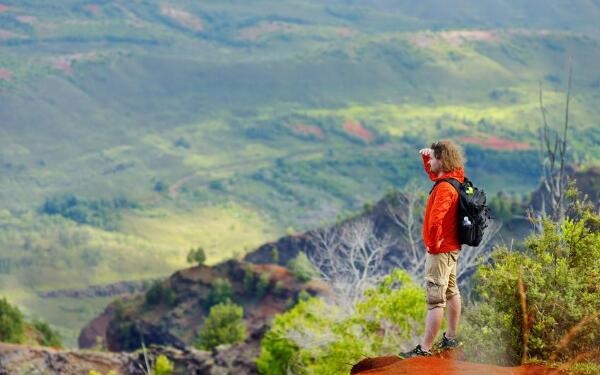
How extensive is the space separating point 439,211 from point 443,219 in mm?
148

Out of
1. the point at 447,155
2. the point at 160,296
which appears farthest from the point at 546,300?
the point at 160,296

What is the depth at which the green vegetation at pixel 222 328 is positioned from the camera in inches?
2406

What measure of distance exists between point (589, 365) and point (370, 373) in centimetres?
283

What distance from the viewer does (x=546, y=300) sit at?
47.0 ft

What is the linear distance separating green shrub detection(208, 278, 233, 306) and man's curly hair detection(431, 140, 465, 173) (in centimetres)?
6219

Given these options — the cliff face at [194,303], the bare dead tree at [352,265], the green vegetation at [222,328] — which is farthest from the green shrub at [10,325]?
the bare dead tree at [352,265]

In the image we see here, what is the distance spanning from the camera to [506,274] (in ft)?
47.6

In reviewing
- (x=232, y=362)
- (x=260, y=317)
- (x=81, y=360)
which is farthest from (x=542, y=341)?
(x=260, y=317)

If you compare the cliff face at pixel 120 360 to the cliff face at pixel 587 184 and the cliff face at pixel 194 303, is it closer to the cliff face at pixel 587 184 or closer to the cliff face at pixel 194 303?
the cliff face at pixel 194 303

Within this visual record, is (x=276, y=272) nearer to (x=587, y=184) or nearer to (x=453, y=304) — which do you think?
(x=587, y=184)

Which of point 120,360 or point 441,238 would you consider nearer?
point 441,238

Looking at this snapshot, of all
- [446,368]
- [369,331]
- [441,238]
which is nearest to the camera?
[446,368]

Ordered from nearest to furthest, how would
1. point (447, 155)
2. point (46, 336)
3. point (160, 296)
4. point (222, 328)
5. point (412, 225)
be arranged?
point (447, 155), point (222, 328), point (46, 336), point (412, 225), point (160, 296)

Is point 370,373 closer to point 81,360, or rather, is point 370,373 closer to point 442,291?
point 442,291
